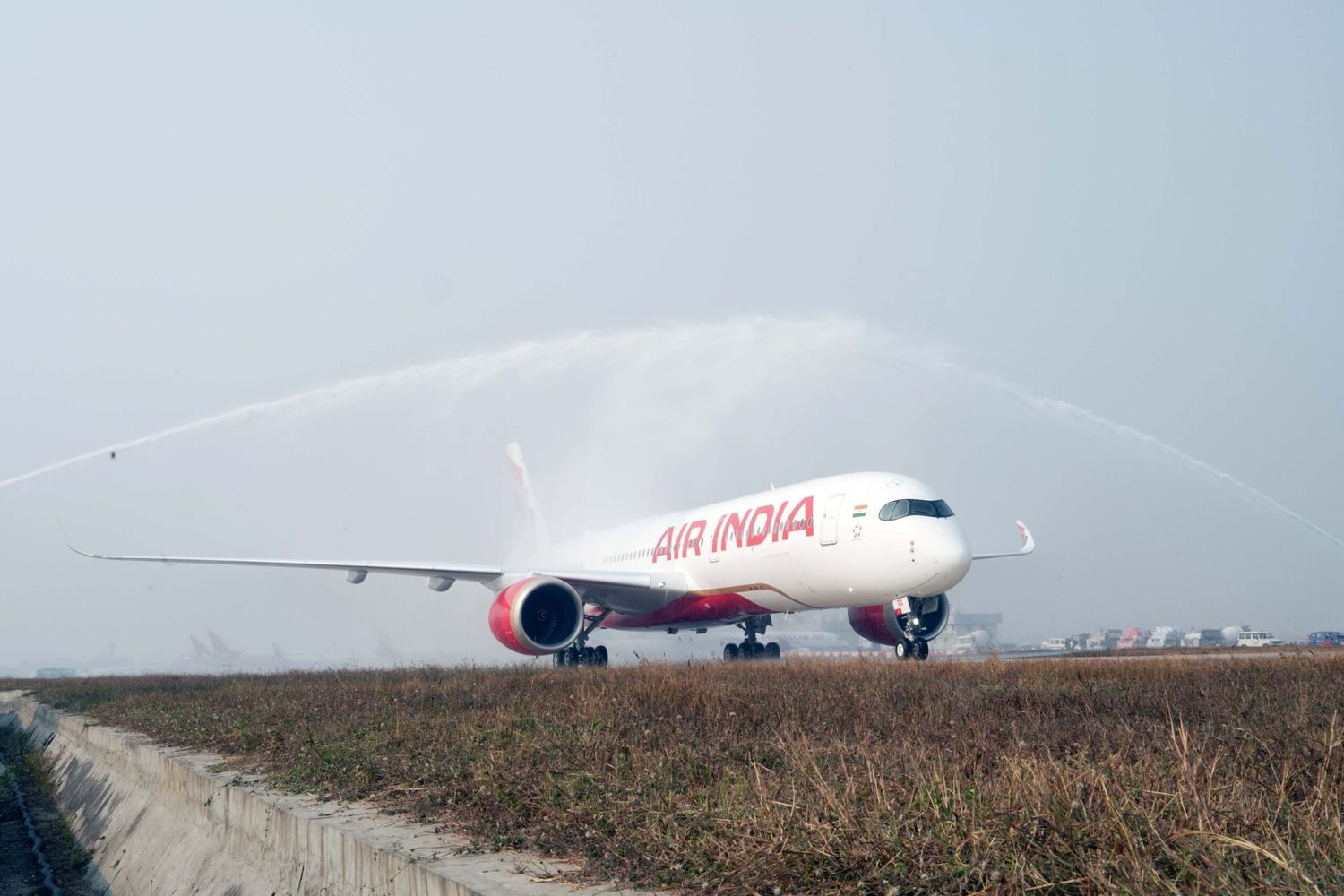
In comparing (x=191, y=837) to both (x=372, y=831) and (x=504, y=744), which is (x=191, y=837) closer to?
(x=504, y=744)

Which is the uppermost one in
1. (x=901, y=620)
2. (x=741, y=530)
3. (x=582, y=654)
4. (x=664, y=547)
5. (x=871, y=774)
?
(x=741, y=530)

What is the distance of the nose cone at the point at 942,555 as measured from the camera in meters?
19.0

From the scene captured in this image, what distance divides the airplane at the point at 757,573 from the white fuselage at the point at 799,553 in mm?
26

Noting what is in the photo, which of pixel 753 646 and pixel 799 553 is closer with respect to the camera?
pixel 799 553

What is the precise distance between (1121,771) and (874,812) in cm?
118

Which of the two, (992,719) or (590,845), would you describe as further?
(992,719)

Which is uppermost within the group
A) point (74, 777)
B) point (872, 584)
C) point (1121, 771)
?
point (872, 584)

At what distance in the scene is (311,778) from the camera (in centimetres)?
772

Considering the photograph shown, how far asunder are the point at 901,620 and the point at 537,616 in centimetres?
747

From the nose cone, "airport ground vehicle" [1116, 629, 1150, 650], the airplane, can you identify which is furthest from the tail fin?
"airport ground vehicle" [1116, 629, 1150, 650]

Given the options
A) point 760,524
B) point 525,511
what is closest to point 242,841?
point 760,524

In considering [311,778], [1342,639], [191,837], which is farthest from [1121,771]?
[1342,639]

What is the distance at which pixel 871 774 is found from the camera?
15.9 feet

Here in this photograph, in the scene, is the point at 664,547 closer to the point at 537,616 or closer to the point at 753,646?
the point at 753,646
